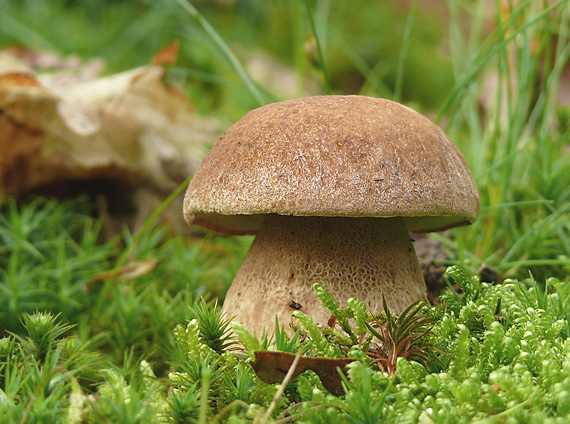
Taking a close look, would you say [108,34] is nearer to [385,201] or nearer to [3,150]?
[3,150]

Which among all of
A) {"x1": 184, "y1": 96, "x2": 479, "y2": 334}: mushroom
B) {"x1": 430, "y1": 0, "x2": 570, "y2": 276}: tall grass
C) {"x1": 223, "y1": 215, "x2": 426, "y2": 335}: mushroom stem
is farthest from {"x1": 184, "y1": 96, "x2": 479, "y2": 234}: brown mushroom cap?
{"x1": 430, "y1": 0, "x2": 570, "y2": 276}: tall grass

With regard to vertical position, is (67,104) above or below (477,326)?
above

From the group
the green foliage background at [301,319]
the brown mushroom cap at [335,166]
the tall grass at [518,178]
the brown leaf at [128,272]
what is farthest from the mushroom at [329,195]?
the brown leaf at [128,272]

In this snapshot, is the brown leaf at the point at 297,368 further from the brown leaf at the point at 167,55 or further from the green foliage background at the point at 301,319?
the brown leaf at the point at 167,55

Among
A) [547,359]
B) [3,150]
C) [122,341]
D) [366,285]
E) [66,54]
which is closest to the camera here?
[547,359]

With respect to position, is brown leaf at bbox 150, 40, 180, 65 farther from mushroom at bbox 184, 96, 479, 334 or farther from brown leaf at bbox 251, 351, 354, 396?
brown leaf at bbox 251, 351, 354, 396

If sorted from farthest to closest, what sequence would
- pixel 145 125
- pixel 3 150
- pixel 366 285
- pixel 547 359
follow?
pixel 145 125 → pixel 3 150 → pixel 366 285 → pixel 547 359

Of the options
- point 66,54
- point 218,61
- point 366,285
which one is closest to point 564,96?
point 218,61
